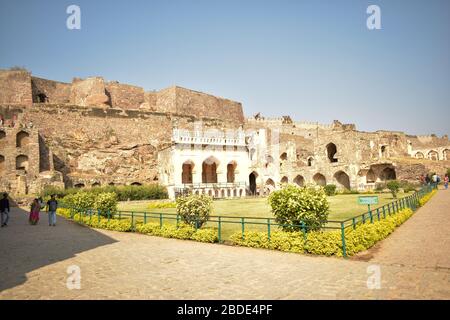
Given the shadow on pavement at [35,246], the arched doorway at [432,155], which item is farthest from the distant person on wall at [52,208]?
the arched doorway at [432,155]

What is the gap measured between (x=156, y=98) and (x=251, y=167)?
1928 centimetres

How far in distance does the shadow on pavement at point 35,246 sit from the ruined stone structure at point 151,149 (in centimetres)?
1757

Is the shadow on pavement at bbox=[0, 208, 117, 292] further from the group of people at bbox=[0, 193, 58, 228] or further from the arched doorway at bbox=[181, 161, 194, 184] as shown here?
the arched doorway at bbox=[181, 161, 194, 184]

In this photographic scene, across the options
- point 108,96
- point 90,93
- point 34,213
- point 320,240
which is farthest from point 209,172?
point 320,240

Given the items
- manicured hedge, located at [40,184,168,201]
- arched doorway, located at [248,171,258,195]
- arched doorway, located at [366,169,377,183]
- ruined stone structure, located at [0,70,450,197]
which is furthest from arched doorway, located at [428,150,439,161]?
manicured hedge, located at [40,184,168,201]

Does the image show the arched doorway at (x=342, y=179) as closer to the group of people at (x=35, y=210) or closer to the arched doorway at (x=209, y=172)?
the arched doorway at (x=209, y=172)

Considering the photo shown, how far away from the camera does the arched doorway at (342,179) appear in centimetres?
3185

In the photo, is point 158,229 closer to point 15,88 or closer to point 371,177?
point 371,177

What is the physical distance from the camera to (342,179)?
1270 inches

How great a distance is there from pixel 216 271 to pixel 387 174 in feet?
96.5

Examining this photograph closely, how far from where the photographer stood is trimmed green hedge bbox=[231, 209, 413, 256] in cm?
761
